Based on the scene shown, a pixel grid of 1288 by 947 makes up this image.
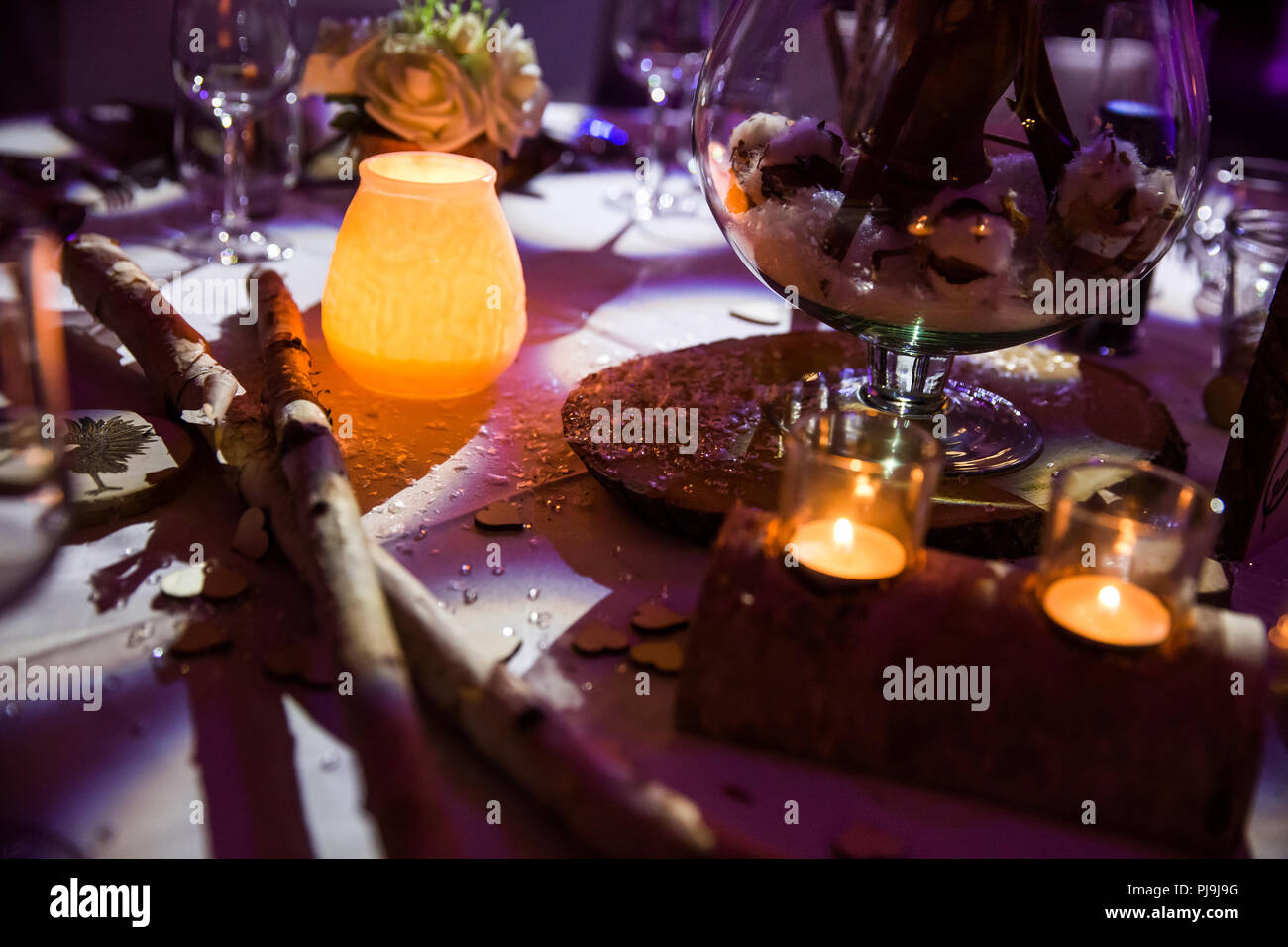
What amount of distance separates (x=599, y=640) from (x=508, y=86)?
0.79 metres

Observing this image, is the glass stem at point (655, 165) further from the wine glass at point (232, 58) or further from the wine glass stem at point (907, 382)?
the wine glass stem at point (907, 382)

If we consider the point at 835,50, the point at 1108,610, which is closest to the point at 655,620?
the point at 1108,610

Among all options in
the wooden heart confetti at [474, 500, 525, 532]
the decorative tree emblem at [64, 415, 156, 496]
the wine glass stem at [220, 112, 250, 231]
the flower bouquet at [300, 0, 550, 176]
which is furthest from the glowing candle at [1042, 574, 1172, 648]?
the wine glass stem at [220, 112, 250, 231]

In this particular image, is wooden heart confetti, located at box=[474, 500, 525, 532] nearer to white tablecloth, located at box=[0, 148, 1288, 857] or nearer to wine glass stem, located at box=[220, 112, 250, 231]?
white tablecloth, located at box=[0, 148, 1288, 857]

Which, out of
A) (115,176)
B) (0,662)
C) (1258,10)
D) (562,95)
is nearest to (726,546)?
(0,662)

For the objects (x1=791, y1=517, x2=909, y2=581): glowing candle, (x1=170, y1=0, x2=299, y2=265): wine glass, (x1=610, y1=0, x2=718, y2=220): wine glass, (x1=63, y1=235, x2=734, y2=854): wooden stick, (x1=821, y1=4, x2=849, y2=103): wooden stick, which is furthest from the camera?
(x1=610, y1=0, x2=718, y2=220): wine glass

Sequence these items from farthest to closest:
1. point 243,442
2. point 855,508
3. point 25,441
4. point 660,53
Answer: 1. point 660,53
2. point 243,442
3. point 855,508
4. point 25,441

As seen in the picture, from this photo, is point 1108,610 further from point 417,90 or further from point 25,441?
point 417,90

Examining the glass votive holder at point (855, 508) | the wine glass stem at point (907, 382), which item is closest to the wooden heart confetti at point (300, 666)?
the glass votive holder at point (855, 508)

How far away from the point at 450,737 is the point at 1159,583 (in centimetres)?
35

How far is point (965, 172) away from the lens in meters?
0.75

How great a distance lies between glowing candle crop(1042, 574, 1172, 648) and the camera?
53 cm

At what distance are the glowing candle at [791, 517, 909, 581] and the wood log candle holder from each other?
0.04ft
